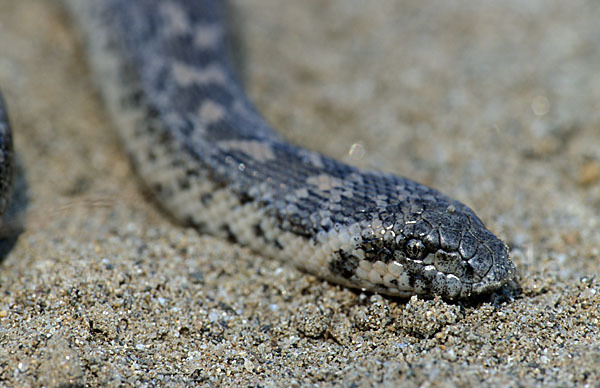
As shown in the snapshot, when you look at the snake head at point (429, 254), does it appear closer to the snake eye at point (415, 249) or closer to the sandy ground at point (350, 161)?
the snake eye at point (415, 249)

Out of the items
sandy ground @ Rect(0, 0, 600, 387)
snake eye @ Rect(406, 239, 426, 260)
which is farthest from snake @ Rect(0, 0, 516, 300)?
sandy ground @ Rect(0, 0, 600, 387)

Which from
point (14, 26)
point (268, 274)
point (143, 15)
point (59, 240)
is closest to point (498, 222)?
point (268, 274)

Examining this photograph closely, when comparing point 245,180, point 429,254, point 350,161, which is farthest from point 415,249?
point 350,161

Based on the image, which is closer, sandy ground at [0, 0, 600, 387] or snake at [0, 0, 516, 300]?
sandy ground at [0, 0, 600, 387]

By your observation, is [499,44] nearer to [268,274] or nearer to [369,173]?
[369,173]

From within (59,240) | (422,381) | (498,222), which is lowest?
(59,240)

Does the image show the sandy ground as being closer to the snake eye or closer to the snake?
the snake

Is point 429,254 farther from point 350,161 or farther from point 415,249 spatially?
point 350,161

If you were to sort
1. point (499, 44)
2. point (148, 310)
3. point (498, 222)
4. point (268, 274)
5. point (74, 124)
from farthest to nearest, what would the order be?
1. point (499, 44)
2. point (74, 124)
3. point (498, 222)
4. point (268, 274)
5. point (148, 310)
